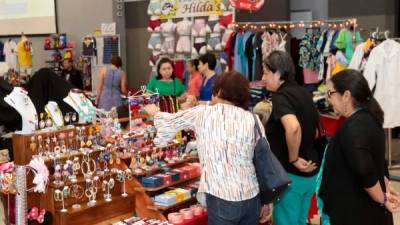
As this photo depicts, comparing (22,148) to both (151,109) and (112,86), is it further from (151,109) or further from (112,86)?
(112,86)

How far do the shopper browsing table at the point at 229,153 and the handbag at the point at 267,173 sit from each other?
0.03 meters

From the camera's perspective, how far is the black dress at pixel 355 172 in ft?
8.23

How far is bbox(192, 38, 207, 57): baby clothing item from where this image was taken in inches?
320

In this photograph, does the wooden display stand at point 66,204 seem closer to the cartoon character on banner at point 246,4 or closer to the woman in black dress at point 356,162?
the woman in black dress at point 356,162

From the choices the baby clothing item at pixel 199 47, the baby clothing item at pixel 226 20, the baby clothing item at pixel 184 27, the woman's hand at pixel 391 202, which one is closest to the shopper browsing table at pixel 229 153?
the woman's hand at pixel 391 202

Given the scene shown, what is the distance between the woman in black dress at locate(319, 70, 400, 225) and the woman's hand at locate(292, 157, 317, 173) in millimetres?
641

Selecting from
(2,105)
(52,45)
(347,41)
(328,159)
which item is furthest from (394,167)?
(52,45)

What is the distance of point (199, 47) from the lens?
26.8 ft

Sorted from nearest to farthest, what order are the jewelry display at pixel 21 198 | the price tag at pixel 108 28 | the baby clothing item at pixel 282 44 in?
the jewelry display at pixel 21 198 < the baby clothing item at pixel 282 44 < the price tag at pixel 108 28

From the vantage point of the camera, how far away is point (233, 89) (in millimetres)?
2842

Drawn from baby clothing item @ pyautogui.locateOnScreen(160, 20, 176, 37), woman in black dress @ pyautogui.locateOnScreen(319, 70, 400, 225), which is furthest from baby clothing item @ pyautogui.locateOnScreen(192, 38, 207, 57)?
woman in black dress @ pyautogui.locateOnScreen(319, 70, 400, 225)

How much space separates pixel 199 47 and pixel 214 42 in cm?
→ 29

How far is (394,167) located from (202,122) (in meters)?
4.74

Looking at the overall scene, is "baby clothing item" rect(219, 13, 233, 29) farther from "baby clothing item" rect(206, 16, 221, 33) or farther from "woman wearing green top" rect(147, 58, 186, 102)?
"woman wearing green top" rect(147, 58, 186, 102)
